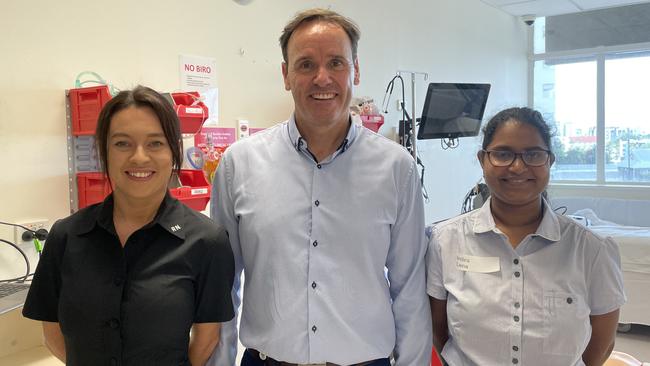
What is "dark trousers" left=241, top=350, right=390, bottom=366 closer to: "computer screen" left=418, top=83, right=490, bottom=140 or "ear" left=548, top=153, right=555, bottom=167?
"ear" left=548, top=153, right=555, bottom=167

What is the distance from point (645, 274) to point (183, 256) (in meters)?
3.72

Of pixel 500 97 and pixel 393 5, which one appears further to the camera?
pixel 500 97

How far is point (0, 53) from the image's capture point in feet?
6.10

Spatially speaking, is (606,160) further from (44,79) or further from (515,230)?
(44,79)

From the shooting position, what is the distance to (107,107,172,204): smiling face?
121 cm

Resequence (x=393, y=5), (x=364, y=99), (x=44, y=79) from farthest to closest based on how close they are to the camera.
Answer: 1. (x=393, y=5)
2. (x=364, y=99)
3. (x=44, y=79)

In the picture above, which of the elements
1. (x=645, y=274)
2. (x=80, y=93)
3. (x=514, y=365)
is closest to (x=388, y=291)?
(x=514, y=365)

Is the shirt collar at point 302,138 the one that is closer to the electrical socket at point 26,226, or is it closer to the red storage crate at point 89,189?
the red storage crate at point 89,189

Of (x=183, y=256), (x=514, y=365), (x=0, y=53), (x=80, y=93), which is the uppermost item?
(x=0, y=53)

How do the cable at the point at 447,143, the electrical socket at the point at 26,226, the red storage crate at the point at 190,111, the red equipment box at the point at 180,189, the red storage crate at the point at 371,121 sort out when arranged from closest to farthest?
the electrical socket at the point at 26,226 → the red equipment box at the point at 180,189 → the red storage crate at the point at 190,111 → the red storage crate at the point at 371,121 → the cable at the point at 447,143

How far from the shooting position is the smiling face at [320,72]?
1.36 m

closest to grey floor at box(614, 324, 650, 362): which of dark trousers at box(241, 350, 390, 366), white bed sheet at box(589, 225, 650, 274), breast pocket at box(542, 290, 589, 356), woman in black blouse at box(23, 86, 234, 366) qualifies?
white bed sheet at box(589, 225, 650, 274)

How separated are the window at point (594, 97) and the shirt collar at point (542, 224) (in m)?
5.20

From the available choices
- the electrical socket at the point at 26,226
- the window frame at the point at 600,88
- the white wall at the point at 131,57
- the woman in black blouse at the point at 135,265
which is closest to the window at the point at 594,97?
the window frame at the point at 600,88
